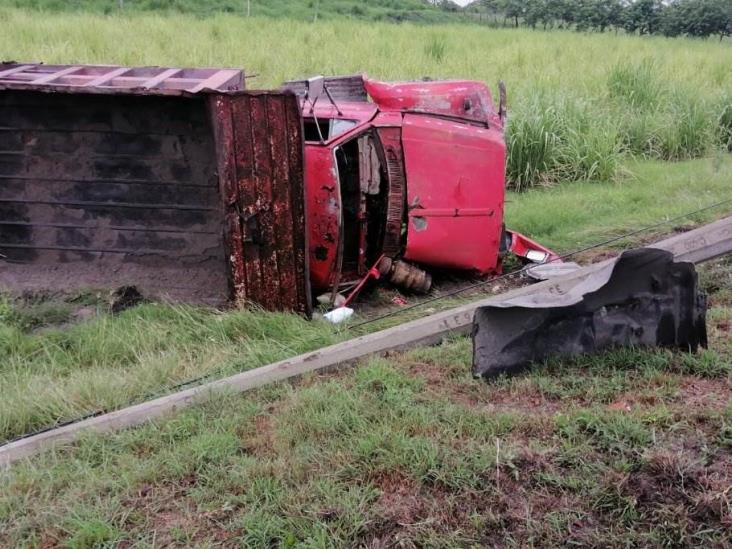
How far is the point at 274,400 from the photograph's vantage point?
331cm

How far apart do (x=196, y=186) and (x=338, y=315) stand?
1380mm

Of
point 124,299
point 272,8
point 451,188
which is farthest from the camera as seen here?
point 272,8

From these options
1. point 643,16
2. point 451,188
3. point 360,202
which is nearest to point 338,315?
point 360,202

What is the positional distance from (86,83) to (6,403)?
2.31m

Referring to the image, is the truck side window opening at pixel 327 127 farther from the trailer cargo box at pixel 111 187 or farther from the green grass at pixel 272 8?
the green grass at pixel 272 8

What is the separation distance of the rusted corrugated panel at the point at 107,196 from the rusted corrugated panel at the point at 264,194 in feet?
1.81

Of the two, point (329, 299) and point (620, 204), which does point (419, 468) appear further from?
point (620, 204)

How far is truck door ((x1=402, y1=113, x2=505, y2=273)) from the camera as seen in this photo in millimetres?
4996

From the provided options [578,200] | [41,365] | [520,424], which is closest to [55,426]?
[41,365]

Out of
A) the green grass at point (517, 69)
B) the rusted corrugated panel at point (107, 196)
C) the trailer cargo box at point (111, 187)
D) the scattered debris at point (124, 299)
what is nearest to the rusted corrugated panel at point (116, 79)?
the trailer cargo box at point (111, 187)

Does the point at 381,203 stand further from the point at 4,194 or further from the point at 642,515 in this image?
the point at 642,515

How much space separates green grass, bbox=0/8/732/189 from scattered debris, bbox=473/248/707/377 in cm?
530

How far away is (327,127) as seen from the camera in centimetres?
512

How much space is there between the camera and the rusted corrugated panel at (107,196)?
5016 mm
